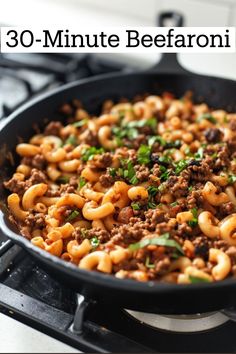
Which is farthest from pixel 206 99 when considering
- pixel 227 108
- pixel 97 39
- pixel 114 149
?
pixel 97 39

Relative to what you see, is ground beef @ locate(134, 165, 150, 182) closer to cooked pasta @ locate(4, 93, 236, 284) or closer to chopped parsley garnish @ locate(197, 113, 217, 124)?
cooked pasta @ locate(4, 93, 236, 284)

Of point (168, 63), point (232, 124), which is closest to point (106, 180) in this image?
point (232, 124)

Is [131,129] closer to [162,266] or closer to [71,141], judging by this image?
[71,141]

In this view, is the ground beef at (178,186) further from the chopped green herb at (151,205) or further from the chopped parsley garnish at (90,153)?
the chopped parsley garnish at (90,153)

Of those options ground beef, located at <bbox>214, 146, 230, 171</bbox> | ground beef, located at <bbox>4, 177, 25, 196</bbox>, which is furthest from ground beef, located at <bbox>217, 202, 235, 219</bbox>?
ground beef, located at <bbox>4, 177, 25, 196</bbox>

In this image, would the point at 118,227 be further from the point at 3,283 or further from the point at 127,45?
the point at 127,45

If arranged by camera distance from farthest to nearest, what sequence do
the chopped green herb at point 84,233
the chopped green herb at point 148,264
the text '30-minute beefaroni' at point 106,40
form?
1. the text '30-minute beefaroni' at point 106,40
2. the chopped green herb at point 84,233
3. the chopped green herb at point 148,264

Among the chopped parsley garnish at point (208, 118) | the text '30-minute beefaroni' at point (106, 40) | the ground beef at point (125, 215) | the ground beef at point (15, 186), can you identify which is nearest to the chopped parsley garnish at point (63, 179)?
the ground beef at point (15, 186)
